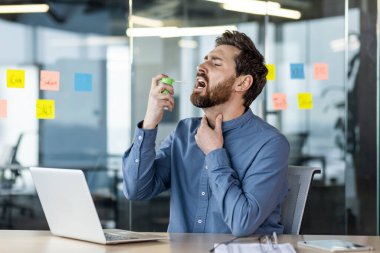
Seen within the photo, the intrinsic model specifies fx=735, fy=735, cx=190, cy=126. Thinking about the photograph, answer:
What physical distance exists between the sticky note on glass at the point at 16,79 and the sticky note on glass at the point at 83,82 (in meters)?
0.40

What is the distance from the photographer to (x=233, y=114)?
99.8 inches

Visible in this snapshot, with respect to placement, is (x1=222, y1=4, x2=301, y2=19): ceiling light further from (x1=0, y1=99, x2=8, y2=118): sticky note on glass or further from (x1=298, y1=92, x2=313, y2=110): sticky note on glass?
(x1=0, y1=99, x2=8, y2=118): sticky note on glass

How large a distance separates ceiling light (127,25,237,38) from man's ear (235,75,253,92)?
310 cm

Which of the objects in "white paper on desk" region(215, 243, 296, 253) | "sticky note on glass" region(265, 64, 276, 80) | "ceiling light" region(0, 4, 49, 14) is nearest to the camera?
"white paper on desk" region(215, 243, 296, 253)

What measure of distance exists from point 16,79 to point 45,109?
315 millimetres

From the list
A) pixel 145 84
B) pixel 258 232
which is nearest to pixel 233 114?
pixel 258 232

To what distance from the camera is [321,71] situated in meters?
5.56

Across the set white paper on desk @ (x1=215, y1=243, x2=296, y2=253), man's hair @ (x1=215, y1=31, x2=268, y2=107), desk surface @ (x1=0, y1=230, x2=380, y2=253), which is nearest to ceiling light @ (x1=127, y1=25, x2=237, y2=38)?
man's hair @ (x1=215, y1=31, x2=268, y2=107)

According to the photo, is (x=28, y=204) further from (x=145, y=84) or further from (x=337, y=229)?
(x=337, y=229)

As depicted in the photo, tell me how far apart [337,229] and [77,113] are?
2.20 metres

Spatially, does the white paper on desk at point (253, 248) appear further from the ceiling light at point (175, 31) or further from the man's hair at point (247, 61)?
the ceiling light at point (175, 31)

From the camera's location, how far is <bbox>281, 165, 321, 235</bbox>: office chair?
2457mm

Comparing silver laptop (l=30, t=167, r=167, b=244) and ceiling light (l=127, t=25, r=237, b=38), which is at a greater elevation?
ceiling light (l=127, t=25, r=237, b=38)

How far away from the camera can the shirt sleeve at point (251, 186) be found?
2.20 meters
